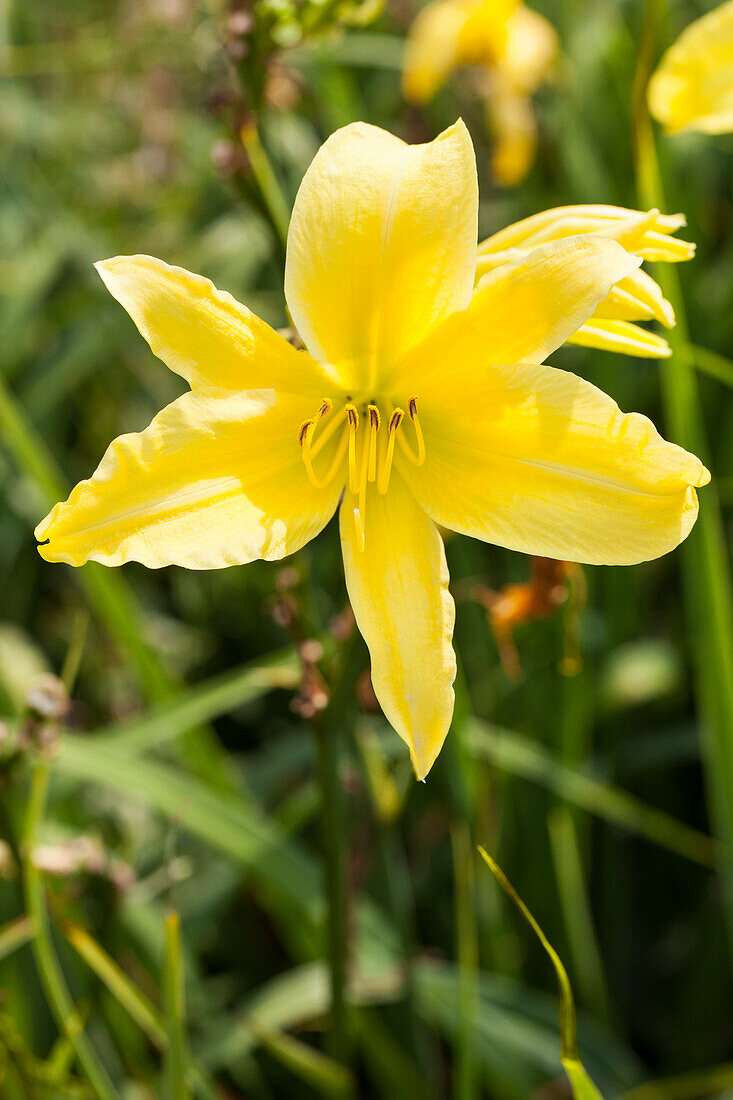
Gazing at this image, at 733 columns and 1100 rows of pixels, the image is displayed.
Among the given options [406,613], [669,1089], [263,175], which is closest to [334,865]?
[406,613]

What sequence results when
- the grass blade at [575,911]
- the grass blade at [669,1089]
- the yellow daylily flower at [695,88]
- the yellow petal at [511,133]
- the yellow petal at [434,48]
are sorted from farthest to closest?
1. the yellow petal at [511,133]
2. the yellow petal at [434,48]
3. the grass blade at [575,911]
4. the grass blade at [669,1089]
5. the yellow daylily flower at [695,88]

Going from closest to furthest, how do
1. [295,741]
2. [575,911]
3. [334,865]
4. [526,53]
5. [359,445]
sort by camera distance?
[359,445] < [334,865] < [575,911] < [295,741] < [526,53]

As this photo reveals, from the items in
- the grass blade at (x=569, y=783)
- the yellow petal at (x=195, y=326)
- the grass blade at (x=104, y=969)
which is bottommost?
the grass blade at (x=569, y=783)

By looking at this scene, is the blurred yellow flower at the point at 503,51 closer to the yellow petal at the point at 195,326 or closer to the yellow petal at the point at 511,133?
the yellow petal at the point at 511,133

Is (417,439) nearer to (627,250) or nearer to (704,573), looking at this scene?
(627,250)

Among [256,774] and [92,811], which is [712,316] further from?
[92,811]

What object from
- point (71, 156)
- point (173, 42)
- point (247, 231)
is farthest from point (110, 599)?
point (173, 42)

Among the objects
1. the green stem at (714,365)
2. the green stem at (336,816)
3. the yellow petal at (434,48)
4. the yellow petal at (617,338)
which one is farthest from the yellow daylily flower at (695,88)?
the yellow petal at (434,48)

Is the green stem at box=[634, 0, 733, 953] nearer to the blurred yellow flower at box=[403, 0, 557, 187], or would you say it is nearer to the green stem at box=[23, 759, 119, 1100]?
the green stem at box=[23, 759, 119, 1100]
